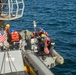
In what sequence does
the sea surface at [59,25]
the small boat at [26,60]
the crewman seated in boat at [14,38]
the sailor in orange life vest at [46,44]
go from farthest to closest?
the sea surface at [59,25] → the sailor in orange life vest at [46,44] → the crewman seated in boat at [14,38] → the small boat at [26,60]

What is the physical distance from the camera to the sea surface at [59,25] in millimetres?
26781

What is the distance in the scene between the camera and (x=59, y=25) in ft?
141

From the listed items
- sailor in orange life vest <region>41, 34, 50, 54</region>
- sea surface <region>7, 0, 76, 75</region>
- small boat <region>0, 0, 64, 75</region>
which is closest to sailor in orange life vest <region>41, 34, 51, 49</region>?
sailor in orange life vest <region>41, 34, 50, 54</region>

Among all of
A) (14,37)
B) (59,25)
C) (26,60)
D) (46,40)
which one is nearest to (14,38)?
(14,37)

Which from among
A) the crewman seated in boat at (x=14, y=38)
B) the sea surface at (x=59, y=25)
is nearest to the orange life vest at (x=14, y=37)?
the crewman seated in boat at (x=14, y=38)

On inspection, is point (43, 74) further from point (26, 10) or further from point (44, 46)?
point (26, 10)

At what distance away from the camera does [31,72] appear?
1992 cm

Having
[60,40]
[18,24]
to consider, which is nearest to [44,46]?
[60,40]

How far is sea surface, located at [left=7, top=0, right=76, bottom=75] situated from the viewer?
2678 centimetres

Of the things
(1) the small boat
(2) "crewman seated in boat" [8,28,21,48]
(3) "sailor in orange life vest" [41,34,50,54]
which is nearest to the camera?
(1) the small boat

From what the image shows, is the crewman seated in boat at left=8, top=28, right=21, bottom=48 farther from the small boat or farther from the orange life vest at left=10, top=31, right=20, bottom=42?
the small boat

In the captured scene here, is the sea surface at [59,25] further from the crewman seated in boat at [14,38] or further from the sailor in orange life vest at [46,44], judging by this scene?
the crewman seated in boat at [14,38]

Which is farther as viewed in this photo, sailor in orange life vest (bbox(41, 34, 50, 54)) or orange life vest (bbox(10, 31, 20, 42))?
sailor in orange life vest (bbox(41, 34, 50, 54))

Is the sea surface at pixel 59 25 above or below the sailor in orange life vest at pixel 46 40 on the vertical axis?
below
